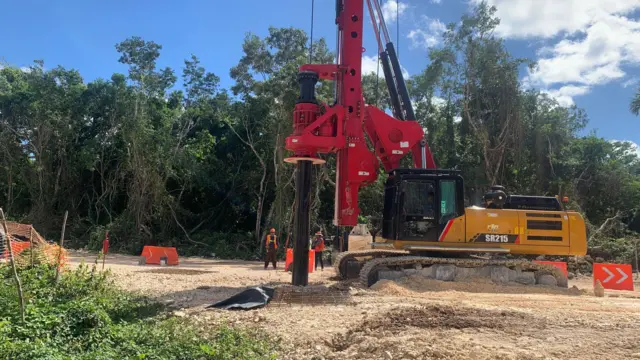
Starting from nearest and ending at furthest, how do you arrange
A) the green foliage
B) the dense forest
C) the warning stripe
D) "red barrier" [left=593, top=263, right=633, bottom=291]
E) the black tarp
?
the green foliage, the black tarp, the warning stripe, "red barrier" [left=593, top=263, right=633, bottom=291], the dense forest

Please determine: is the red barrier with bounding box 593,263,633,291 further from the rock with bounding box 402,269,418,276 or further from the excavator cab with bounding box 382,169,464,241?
the rock with bounding box 402,269,418,276

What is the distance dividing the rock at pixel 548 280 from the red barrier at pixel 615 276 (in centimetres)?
235

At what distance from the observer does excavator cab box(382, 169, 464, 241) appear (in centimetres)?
1148

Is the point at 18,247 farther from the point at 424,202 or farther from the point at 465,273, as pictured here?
the point at 465,273

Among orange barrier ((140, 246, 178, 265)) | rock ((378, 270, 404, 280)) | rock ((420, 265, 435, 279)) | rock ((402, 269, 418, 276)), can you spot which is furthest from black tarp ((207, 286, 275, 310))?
orange barrier ((140, 246, 178, 265))

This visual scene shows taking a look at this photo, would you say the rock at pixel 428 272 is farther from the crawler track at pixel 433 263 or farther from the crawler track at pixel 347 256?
the crawler track at pixel 347 256

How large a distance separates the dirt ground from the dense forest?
1371 cm

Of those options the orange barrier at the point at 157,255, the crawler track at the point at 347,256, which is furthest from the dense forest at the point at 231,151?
the crawler track at the point at 347,256

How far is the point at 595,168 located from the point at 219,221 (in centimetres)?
2298

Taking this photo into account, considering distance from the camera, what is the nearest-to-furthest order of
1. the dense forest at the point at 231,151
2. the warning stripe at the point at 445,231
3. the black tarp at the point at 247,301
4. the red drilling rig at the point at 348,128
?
1. the black tarp at the point at 247,301
2. the red drilling rig at the point at 348,128
3. the warning stripe at the point at 445,231
4. the dense forest at the point at 231,151

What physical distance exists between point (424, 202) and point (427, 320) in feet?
14.8

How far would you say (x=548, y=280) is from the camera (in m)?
12.2

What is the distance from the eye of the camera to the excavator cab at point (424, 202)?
11484 millimetres

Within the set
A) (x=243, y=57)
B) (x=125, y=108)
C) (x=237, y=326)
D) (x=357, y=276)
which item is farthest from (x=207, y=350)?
(x=243, y=57)
